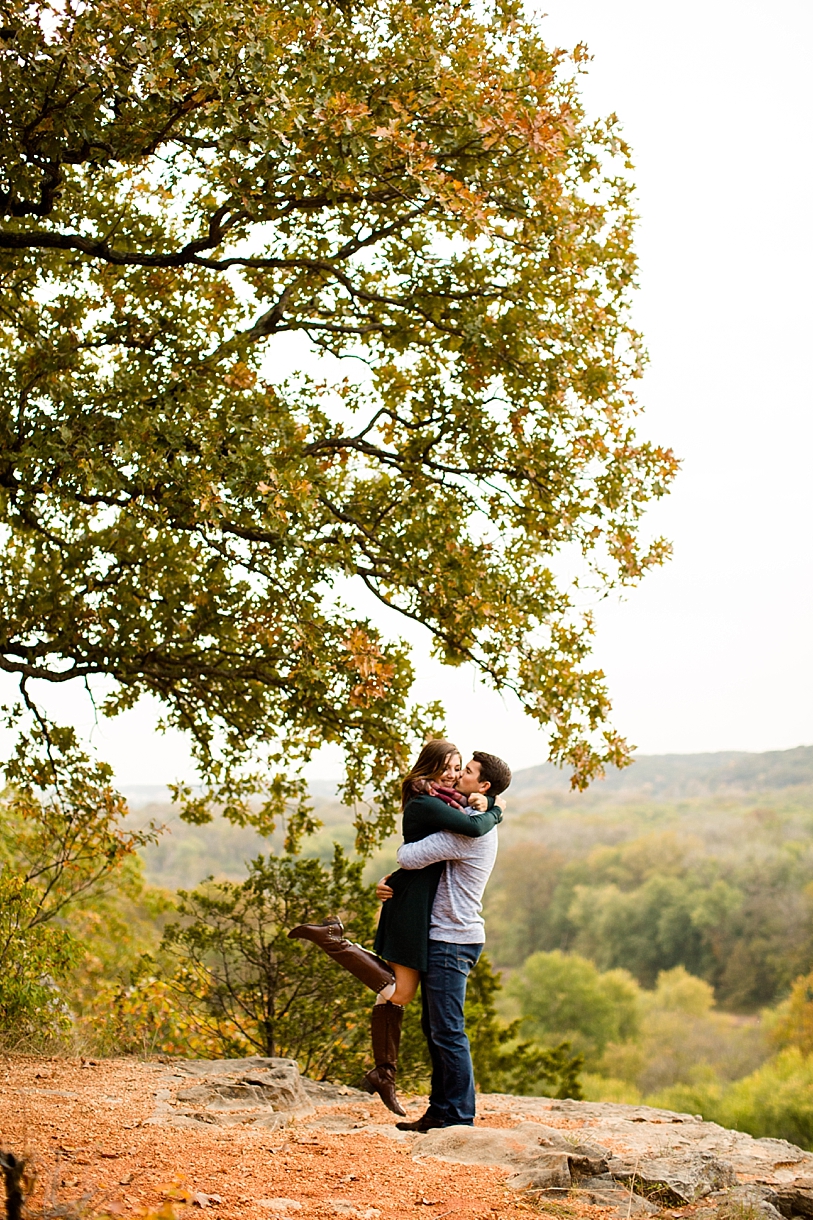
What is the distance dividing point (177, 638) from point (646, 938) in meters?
82.0

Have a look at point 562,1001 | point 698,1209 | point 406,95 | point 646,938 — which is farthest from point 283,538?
point 646,938

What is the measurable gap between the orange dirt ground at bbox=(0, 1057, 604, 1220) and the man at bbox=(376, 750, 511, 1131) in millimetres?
395

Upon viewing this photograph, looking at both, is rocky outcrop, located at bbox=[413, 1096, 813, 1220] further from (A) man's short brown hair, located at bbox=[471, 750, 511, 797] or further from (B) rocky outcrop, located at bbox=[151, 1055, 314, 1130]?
(A) man's short brown hair, located at bbox=[471, 750, 511, 797]

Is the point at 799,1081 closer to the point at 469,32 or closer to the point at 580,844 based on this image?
the point at 469,32

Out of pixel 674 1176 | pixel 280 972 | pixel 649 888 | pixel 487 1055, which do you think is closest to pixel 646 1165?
pixel 674 1176

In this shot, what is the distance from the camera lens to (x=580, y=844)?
111m

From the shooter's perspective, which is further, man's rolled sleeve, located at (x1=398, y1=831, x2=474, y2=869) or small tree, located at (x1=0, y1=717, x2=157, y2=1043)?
small tree, located at (x1=0, y1=717, x2=157, y2=1043)

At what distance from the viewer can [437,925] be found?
205 inches

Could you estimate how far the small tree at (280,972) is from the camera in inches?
342

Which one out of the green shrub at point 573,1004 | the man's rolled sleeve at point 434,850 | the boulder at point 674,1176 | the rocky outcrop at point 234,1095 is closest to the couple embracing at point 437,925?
the man's rolled sleeve at point 434,850

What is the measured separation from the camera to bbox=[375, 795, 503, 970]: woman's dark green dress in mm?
5086

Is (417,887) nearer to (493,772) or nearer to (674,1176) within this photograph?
(493,772)

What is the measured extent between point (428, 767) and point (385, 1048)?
4.76ft

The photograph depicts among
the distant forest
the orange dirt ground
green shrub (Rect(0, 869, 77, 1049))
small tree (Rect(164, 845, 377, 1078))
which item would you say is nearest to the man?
the orange dirt ground
